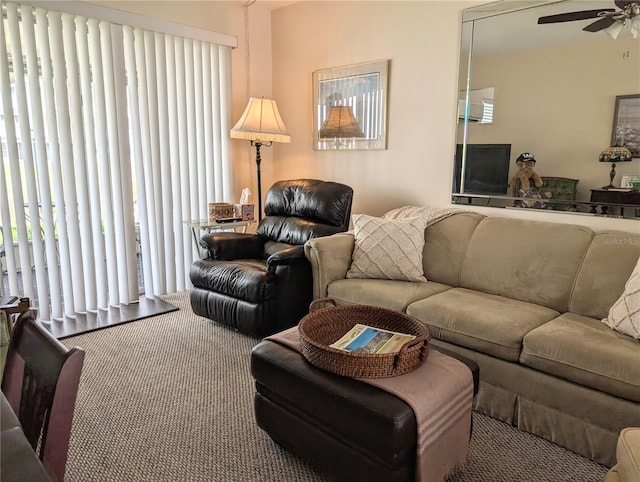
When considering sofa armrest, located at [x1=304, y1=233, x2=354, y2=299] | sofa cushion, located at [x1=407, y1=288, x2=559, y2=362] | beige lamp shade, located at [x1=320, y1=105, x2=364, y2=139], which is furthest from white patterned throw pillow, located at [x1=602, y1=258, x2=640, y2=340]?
beige lamp shade, located at [x1=320, y1=105, x2=364, y2=139]

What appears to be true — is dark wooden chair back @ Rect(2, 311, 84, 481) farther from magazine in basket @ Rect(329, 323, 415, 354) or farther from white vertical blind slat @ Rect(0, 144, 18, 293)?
white vertical blind slat @ Rect(0, 144, 18, 293)

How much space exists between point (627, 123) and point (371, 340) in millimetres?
1882

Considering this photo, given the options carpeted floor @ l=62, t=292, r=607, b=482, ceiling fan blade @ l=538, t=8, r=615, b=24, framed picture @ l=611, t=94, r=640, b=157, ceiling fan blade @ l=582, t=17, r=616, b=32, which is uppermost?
ceiling fan blade @ l=538, t=8, r=615, b=24

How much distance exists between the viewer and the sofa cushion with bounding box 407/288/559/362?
6.44 feet

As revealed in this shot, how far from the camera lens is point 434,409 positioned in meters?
1.42

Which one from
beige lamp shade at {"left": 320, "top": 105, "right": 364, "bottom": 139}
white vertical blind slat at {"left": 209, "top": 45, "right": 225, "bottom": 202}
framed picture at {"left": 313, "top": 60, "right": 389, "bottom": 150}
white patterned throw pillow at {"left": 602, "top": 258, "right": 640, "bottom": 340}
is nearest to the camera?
white patterned throw pillow at {"left": 602, "top": 258, "right": 640, "bottom": 340}

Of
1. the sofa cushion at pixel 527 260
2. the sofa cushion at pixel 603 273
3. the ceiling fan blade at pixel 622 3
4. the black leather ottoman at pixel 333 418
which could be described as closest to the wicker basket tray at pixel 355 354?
the black leather ottoman at pixel 333 418

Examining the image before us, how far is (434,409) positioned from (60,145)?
302 cm

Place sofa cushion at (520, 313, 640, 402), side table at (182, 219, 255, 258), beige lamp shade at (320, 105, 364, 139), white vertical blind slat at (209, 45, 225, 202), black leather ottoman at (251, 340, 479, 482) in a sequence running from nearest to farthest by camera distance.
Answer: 1. black leather ottoman at (251, 340, 479, 482)
2. sofa cushion at (520, 313, 640, 402)
3. side table at (182, 219, 255, 258)
4. beige lamp shade at (320, 105, 364, 139)
5. white vertical blind slat at (209, 45, 225, 202)

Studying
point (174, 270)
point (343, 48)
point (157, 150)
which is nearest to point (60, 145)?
point (157, 150)

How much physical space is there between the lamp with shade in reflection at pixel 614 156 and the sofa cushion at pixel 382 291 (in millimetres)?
1088

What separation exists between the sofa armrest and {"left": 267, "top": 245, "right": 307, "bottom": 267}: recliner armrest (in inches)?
1.7

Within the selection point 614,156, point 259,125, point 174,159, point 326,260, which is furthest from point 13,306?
point 614,156

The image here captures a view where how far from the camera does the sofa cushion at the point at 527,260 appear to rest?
7.63ft
